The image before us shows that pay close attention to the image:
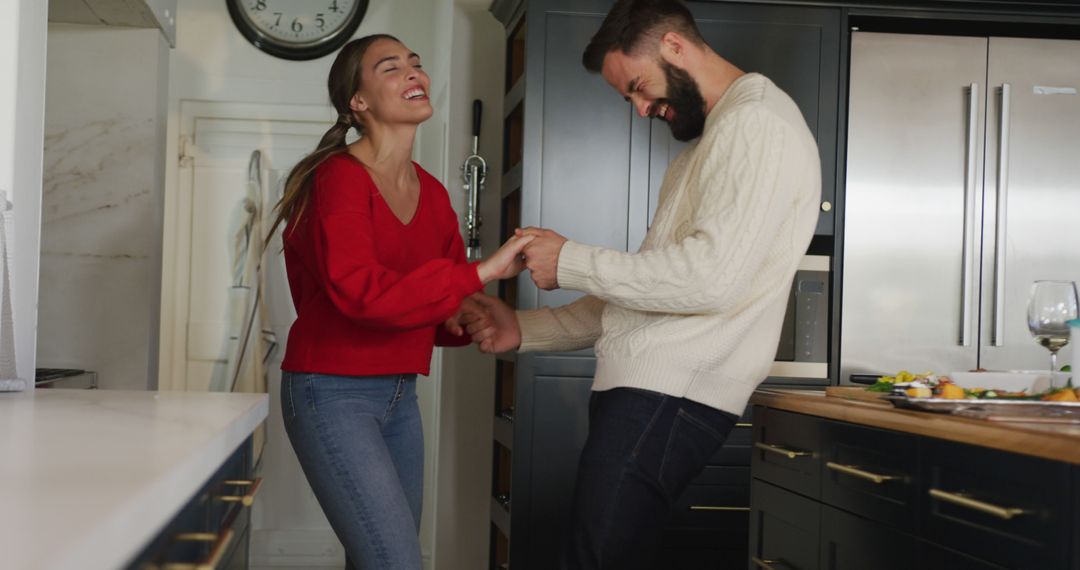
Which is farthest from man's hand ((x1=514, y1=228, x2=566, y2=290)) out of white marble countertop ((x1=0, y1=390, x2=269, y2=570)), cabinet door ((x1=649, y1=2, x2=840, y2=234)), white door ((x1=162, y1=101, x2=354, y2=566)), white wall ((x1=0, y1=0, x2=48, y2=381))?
white door ((x1=162, y1=101, x2=354, y2=566))

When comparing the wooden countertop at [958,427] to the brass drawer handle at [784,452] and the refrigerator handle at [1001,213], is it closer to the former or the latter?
the brass drawer handle at [784,452]

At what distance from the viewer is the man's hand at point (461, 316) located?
241cm

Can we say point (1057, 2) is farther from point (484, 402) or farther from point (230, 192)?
point (230, 192)

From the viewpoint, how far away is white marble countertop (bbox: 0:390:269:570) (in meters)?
0.70

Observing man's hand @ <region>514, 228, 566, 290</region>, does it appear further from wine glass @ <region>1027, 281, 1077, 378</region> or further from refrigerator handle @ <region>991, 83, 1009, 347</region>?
refrigerator handle @ <region>991, 83, 1009, 347</region>

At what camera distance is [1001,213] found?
3.63 m

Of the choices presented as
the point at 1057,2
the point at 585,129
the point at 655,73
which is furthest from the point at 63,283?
the point at 1057,2

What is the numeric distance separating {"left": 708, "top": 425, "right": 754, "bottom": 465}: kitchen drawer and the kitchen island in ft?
3.63

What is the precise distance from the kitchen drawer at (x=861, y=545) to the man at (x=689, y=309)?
0.26m

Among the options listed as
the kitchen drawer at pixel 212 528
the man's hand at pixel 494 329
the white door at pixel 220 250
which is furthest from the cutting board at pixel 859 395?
the white door at pixel 220 250

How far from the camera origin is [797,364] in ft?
11.8

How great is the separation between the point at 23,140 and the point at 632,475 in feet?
4.02

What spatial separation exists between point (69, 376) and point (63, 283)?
0.38 m

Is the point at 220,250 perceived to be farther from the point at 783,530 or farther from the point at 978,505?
the point at 978,505
